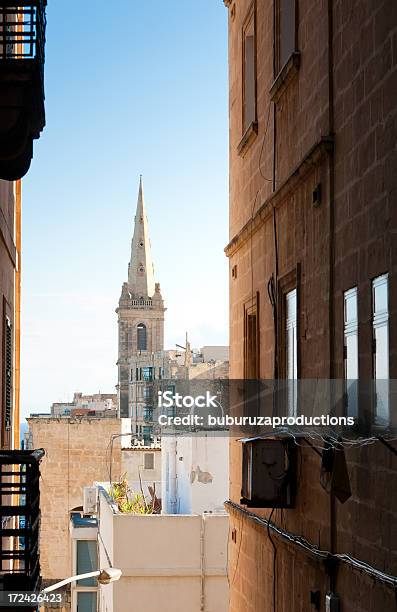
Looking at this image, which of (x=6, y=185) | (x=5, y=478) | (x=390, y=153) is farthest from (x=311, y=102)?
(x=5, y=478)

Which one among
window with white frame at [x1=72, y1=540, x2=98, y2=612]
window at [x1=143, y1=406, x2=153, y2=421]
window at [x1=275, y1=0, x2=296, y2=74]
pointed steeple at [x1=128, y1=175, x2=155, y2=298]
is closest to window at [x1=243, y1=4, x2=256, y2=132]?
window at [x1=275, y1=0, x2=296, y2=74]

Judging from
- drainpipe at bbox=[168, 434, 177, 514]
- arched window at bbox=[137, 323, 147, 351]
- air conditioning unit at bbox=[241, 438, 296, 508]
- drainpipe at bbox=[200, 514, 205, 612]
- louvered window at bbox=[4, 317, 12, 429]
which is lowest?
drainpipe at bbox=[200, 514, 205, 612]

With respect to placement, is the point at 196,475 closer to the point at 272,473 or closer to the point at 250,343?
the point at 250,343

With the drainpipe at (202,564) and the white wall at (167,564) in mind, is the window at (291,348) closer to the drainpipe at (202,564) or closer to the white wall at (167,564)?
the white wall at (167,564)

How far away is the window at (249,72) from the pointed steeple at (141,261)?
382 ft

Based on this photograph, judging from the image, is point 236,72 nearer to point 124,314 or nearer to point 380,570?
point 380,570

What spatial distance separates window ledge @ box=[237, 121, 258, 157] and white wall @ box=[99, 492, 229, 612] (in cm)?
737

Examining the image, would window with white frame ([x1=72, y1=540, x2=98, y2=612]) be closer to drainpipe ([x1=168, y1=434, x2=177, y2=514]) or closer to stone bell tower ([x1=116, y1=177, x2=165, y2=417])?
drainpipe ([x1=168, y1=434, x2=177, y2=514])

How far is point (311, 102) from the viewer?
9.23 metres

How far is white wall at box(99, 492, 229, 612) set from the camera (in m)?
18.0

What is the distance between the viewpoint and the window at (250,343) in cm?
1227

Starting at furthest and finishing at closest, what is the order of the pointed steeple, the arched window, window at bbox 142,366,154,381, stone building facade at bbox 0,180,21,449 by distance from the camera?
Answer: the arched window
the pointed steeple
window at bbox 142,366,154,381
stone building facade at bbox 0,180,21,449

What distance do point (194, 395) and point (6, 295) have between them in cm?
426

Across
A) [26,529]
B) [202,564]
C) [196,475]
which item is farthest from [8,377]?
[196,475]
